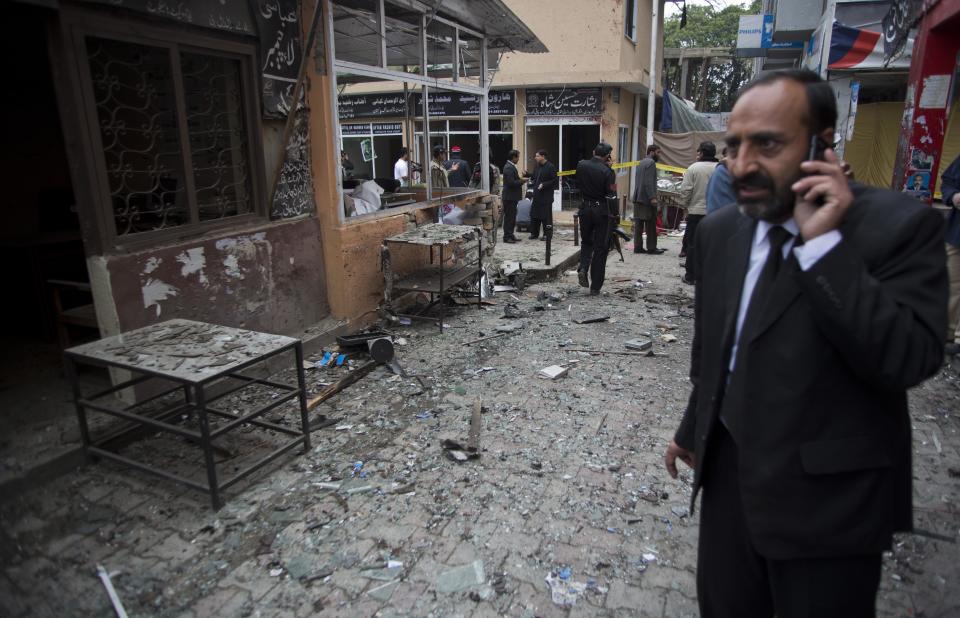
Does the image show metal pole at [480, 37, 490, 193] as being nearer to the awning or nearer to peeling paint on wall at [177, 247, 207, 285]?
peeling paint on wall at [177, 247, 207, 285]

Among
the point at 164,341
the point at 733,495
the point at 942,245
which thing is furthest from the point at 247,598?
the point at 942,245

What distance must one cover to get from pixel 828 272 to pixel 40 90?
24.4 feet

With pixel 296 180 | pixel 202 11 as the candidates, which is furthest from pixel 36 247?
pixel 202 11

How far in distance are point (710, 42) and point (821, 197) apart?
40.9 metres

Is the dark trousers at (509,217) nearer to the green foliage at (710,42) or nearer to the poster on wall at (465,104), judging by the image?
the poster on wall at (465,104)

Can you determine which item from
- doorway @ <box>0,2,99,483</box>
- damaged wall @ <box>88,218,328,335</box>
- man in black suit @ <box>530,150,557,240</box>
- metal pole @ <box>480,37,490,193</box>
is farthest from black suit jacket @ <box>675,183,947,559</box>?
man in black suit @ <box>530,150,557,240</box>

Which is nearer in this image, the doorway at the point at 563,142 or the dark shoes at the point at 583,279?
the dark shoes at the point at 583,279

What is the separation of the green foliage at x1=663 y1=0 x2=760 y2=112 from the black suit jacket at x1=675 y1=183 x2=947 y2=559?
3466 centimetres

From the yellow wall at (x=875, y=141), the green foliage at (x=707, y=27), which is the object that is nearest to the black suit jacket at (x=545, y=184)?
the yellow wall at (x=875, y=141)

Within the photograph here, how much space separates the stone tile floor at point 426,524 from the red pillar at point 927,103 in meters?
3.34

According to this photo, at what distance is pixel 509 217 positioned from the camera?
12.9 metres

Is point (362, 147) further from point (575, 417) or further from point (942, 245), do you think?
point (942, 245)

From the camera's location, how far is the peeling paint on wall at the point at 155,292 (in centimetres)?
415

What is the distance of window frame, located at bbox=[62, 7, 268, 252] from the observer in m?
3.73
